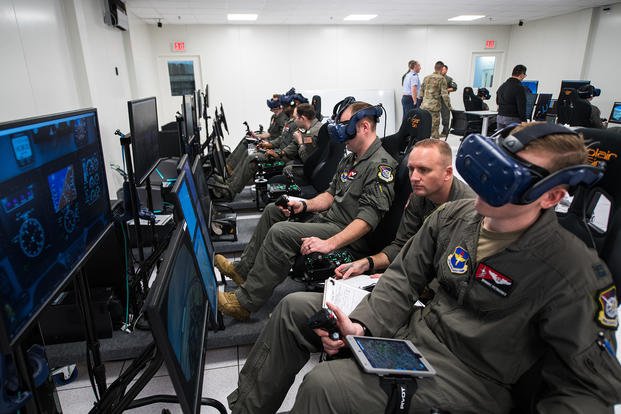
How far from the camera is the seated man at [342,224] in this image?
6.79 feet

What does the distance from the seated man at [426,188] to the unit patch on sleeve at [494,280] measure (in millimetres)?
641

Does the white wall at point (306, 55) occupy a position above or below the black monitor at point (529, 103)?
above

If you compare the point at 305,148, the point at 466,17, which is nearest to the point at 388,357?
the point at 305,148

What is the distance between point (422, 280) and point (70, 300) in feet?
5.85

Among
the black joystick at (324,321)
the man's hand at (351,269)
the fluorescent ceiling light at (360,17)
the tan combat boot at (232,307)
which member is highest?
the fluorescent ceiling light at (360,17)

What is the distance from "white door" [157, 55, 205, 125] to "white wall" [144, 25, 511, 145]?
120 mm

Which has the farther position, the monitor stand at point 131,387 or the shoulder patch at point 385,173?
the shoulder patch at point 385,173

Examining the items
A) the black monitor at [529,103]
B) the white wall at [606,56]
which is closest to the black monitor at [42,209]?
the black monitor at [529,103]

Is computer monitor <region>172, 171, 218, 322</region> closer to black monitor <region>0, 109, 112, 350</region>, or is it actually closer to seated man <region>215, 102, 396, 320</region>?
black monitor <region>0, 109, 112, 350</region>

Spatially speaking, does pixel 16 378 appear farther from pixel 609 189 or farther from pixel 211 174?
pixel 211 174

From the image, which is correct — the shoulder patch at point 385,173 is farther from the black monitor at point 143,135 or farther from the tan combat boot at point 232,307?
the black monitor at point 143,135

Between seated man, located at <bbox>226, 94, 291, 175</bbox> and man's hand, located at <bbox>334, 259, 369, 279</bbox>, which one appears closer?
man's hand, located at <bbox>334, 259, 369, 279</bbox>

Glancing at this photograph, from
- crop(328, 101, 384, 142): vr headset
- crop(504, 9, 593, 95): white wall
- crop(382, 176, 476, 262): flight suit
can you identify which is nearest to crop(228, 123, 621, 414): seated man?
crop(382, 176, 476, 262): flight suit

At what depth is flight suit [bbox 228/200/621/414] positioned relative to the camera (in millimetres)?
973
